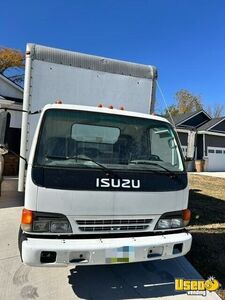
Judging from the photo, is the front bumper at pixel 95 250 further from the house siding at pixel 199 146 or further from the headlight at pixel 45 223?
the house siding at pixel 199 146

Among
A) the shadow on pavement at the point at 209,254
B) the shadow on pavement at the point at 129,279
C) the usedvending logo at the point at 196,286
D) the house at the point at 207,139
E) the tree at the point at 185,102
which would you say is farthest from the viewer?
the tree at the point at 185,102

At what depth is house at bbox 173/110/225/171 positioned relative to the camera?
25.7 metres

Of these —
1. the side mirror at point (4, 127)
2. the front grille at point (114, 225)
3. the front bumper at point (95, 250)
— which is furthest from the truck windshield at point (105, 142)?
the front bumper at point (95, 250)

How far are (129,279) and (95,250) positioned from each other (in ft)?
3.74

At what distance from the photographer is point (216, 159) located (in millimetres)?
26531

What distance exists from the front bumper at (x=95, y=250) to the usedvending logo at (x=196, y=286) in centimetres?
65

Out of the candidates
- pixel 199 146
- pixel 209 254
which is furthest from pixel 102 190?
pixel 199 146

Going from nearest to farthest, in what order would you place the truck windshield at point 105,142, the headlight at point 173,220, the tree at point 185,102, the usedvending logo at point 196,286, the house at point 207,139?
the truck windshield at point 105,142 → the headlight at point 173,220 → the usedvending logo at point 196,286 → the house at point 207,139 → the tree at point 185,102

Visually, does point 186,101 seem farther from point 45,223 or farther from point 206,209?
point 45,223

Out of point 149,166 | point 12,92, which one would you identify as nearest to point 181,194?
point 149,166

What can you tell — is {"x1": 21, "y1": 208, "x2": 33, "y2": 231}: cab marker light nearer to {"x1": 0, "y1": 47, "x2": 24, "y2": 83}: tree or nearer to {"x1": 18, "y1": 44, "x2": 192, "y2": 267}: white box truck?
{"x1": 18, "y1": 44, "x2": 192, "y2": 267}: white box truck

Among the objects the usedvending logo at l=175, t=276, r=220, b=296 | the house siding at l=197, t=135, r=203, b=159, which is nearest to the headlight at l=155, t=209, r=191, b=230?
the usedvending logo at l=175, t=276, r=220, b=296

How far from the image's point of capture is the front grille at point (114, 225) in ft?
10.8

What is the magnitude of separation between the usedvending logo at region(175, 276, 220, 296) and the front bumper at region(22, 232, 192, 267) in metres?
0.65
